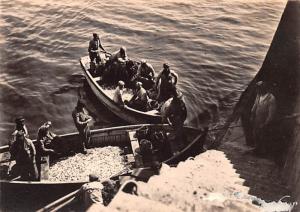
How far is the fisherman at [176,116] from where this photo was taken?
12077 millimetres

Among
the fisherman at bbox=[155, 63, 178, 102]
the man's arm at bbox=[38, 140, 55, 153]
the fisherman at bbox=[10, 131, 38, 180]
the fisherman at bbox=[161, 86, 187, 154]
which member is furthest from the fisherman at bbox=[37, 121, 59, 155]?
the fisherman at bbox=[155, 63, 178, 102]

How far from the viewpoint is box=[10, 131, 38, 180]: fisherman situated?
10.4 metres

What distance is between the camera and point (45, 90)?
761 inches

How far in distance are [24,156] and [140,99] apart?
15.8ft

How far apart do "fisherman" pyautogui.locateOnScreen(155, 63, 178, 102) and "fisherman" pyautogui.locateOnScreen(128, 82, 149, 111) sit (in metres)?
0.55

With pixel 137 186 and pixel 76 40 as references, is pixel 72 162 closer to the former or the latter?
pixel 137 186

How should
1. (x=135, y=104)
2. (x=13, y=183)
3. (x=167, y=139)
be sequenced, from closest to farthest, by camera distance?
(x=13, y=183), (x=167, y=139), (x=135, y=104)

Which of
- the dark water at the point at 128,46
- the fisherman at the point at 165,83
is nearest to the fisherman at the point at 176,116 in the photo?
the fisherman at the point at 165,83

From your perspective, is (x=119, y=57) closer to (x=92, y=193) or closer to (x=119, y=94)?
(x=119, y=94)

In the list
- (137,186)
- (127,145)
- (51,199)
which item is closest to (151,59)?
(127,145)

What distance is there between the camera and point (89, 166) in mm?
11867

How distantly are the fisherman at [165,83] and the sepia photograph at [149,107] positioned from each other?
2.1 inches

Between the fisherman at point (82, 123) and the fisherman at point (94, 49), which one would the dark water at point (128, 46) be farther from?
the fisherman at point (82, 123)

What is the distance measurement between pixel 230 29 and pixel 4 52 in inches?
531
